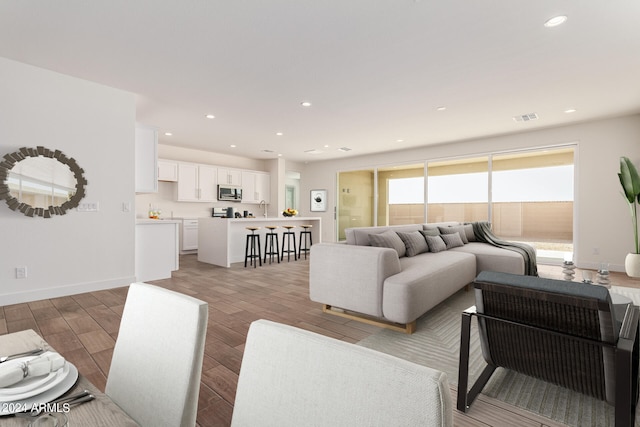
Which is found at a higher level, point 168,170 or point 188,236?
point 168,170

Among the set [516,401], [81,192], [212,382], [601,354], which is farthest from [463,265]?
[81,192]

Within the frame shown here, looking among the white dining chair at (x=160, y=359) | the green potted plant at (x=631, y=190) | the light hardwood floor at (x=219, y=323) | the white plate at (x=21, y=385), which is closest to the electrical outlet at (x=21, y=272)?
the light hardwood floor at (x=219, y=323)

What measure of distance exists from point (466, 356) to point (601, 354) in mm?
584

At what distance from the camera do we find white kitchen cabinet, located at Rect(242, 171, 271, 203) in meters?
8.99

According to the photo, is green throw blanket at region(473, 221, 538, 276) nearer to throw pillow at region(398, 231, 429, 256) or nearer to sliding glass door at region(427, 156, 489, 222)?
sliding glass door at region(427, 156, 489, 222)

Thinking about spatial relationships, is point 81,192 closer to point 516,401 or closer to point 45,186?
point 45,186

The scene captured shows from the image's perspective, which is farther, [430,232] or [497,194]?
[497,194]

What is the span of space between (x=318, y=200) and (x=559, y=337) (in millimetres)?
8594

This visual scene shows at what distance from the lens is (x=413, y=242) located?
4031 mm

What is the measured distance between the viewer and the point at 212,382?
1.96 m

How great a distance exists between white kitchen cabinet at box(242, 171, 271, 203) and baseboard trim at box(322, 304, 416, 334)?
630cm

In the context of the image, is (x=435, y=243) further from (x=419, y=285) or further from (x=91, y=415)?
(x=91, y=415)

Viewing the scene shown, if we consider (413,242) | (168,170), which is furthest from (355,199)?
(413,242)

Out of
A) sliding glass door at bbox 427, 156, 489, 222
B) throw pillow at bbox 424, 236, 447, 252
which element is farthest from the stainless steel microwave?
throw pillow at bbox 424, 236, 447, 252
